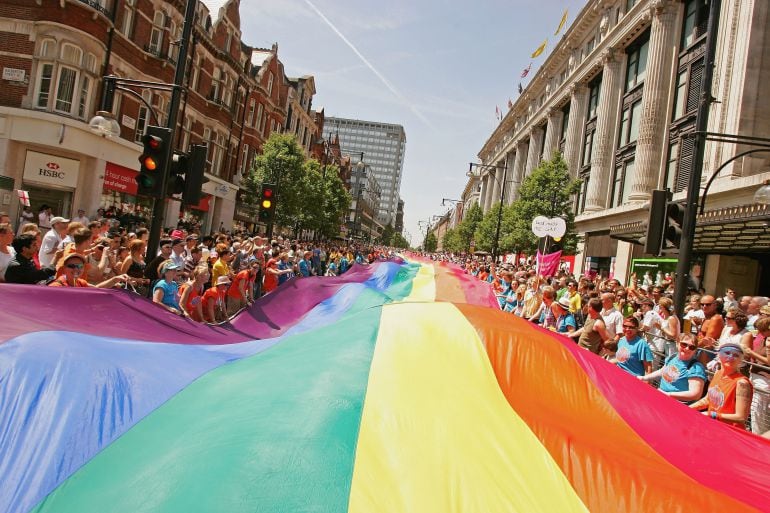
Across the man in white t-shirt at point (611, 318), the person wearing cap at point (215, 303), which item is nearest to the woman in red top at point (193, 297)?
the person wearing cap at point (215, 303)

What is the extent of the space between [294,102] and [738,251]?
41347 mm

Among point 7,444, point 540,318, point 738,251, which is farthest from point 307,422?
point 738,251

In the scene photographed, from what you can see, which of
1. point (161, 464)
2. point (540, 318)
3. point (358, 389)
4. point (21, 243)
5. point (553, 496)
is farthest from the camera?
point (540, 318)

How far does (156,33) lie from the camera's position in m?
25.7

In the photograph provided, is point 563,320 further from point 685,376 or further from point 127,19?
point 127,19

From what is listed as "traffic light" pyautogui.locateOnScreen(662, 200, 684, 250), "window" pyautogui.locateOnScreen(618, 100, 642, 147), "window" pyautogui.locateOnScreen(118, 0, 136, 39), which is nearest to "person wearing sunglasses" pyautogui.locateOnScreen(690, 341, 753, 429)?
"traffic light" pyautogui.locateOnScreen(662, 200, 684, 250)

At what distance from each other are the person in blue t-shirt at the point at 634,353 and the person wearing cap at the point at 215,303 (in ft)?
20.0

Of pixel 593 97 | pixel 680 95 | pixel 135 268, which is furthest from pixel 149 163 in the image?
pixel 593 97

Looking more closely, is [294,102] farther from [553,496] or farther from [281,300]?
[553,496]

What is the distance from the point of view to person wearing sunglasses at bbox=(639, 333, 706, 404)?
18.1 feet

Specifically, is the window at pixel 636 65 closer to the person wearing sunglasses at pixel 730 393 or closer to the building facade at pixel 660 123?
the building facade at pixel 660 123

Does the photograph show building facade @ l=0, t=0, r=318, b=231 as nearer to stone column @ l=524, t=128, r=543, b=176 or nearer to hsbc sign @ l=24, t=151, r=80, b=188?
hsbc sign @ l=24, t=151, r=80, b=188

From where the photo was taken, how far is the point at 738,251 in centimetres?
2084

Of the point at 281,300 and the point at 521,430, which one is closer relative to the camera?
the point at 521,430
